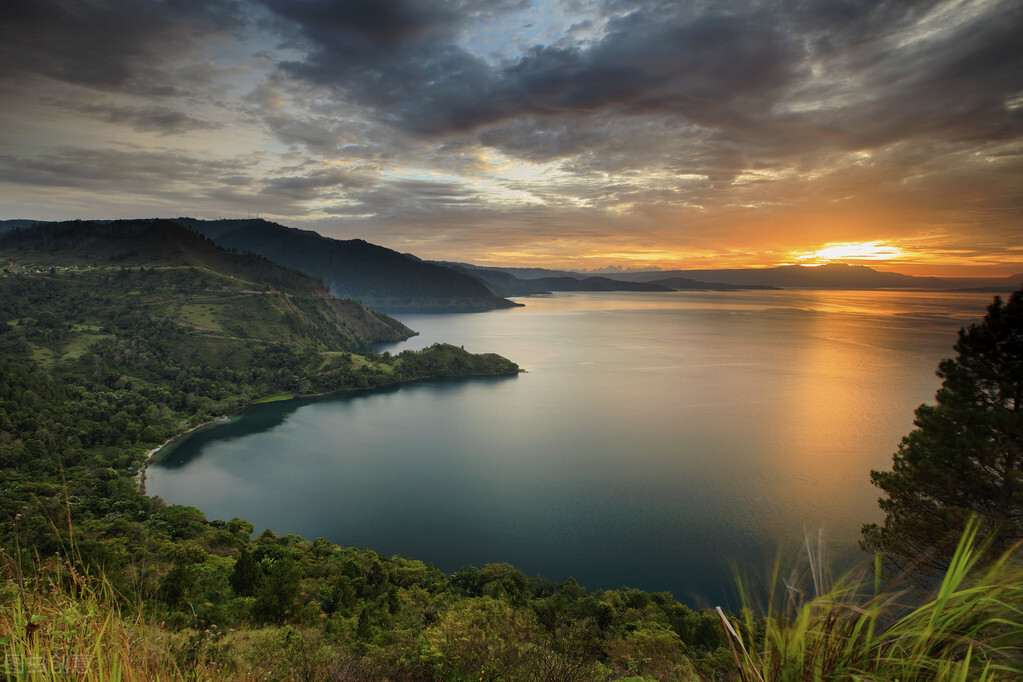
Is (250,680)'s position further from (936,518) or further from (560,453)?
(560,453)

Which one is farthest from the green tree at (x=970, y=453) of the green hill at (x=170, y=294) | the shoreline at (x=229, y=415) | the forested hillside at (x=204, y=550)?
the green hill at (x=170, y=294)

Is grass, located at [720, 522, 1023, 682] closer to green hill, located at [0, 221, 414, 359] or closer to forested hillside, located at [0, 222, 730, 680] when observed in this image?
forested hillside, located at [0, 222, 730, 680]

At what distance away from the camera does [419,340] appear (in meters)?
122

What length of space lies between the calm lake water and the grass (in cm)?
392

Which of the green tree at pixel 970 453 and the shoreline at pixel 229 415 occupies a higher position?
the green tree at pixel 970 453

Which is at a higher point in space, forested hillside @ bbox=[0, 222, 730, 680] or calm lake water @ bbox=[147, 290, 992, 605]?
forested hillside @ bbox=[0, 222, 730, 680]

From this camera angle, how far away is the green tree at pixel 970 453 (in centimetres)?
1188

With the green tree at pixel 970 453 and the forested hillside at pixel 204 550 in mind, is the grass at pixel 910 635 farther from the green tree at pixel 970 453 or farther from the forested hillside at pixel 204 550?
the green tree at pixel 970 453

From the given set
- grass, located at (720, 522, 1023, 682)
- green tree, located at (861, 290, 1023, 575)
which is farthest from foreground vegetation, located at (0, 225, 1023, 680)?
green tree, located at (861, 290, 1023, 575)

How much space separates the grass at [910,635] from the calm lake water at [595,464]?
12.9 feet

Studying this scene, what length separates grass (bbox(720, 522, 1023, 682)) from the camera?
1.65 metres

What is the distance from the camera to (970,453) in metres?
12.5

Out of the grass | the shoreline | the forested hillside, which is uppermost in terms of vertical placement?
the grass

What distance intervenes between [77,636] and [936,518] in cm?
1746
